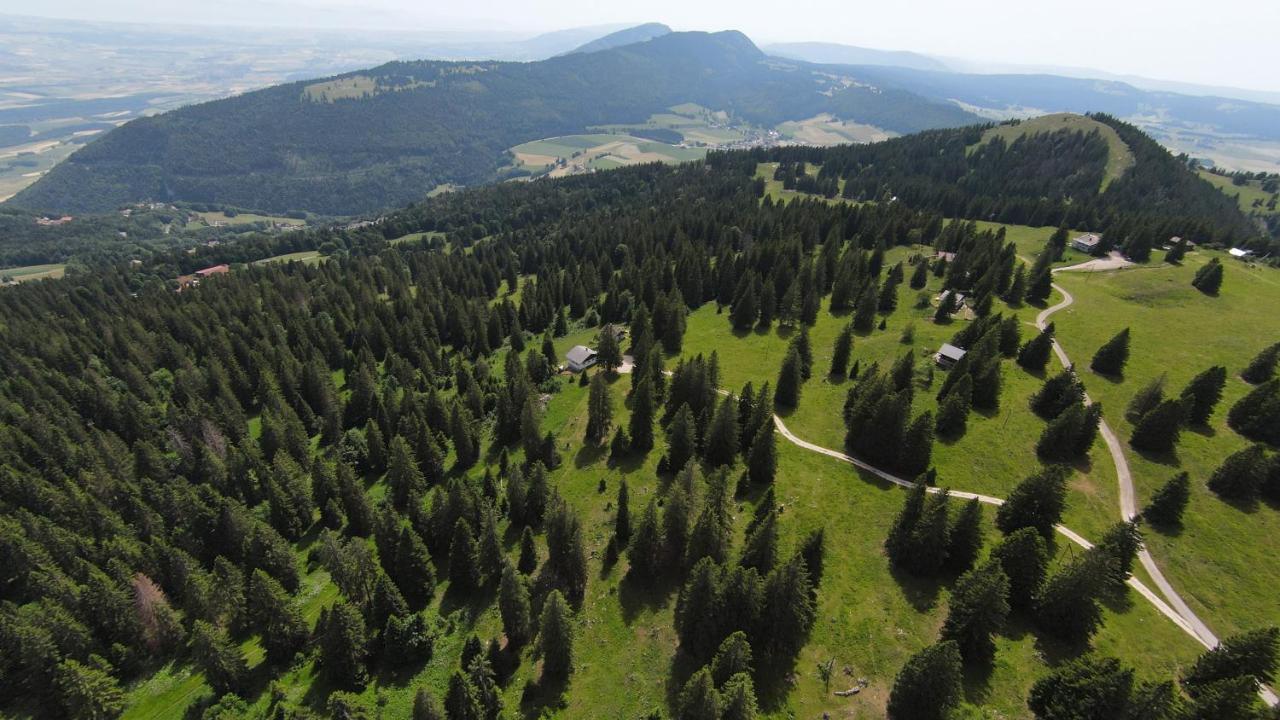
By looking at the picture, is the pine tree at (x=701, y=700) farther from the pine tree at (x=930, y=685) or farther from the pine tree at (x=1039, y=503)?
the pine tree at (x=1039, y=503)

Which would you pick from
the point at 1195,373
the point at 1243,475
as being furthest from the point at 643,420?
the point at 1195,373

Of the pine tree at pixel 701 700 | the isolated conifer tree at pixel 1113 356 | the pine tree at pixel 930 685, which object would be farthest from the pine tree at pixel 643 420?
the isolated conifer tree at pixel 1113 356

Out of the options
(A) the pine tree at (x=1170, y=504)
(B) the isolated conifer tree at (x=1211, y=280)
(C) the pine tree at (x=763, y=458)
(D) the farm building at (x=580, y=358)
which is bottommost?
(D) the farm building at (x=580, y=358)

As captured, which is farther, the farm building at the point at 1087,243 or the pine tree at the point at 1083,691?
the farm building at the point at 1087,243

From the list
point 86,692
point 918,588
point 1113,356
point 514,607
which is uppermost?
point 1113,356

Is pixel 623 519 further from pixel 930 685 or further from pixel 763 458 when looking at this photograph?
pixel 930 685

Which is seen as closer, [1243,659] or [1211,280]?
[1243,659]

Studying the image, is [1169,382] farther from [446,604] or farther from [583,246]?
[583,246]

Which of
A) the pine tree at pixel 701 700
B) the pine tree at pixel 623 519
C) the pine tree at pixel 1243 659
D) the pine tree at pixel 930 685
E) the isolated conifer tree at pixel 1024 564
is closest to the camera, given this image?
the pine tree at pixel 1243 659
